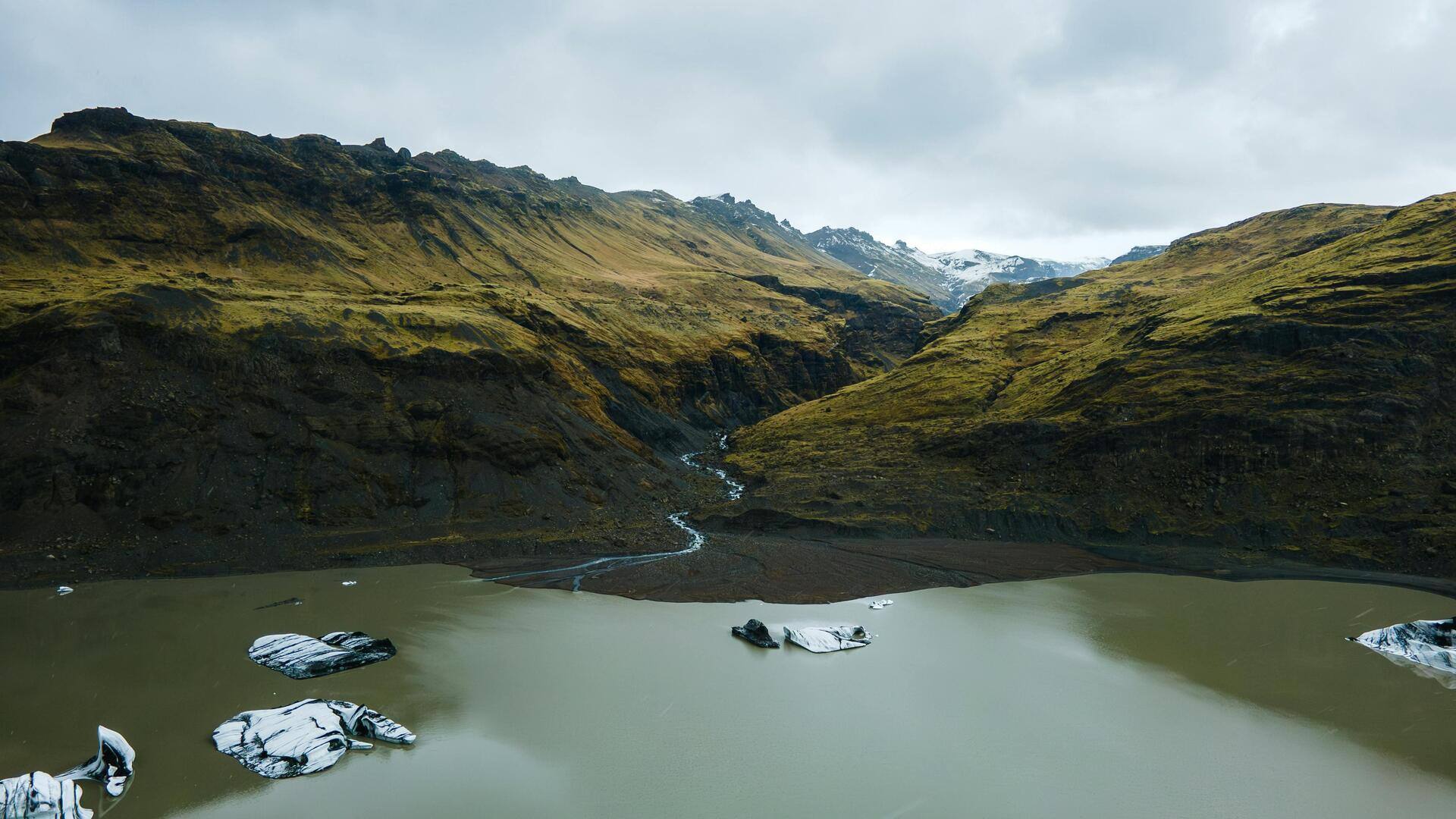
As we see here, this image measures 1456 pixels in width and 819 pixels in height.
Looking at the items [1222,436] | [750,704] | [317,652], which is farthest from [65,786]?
[1222,436]

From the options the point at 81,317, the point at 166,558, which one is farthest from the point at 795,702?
the point at 81,317

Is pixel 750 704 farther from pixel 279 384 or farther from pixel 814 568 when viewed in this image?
pixel 279 384

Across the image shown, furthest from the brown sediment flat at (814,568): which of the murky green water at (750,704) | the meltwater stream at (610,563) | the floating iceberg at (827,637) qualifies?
the floating iceberg at (827,637)

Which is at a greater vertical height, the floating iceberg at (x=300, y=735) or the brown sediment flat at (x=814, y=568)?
the floating iceberg at (x=300, y=735)

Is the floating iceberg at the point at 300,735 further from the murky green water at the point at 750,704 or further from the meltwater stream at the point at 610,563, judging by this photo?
the meltwater stream at the point at 610,563

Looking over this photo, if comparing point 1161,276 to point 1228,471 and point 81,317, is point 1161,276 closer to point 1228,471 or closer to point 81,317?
point 1228,471

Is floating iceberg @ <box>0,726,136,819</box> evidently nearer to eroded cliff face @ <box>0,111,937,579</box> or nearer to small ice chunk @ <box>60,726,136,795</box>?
small ice chunk @ <box>60,726,136,795</box>
